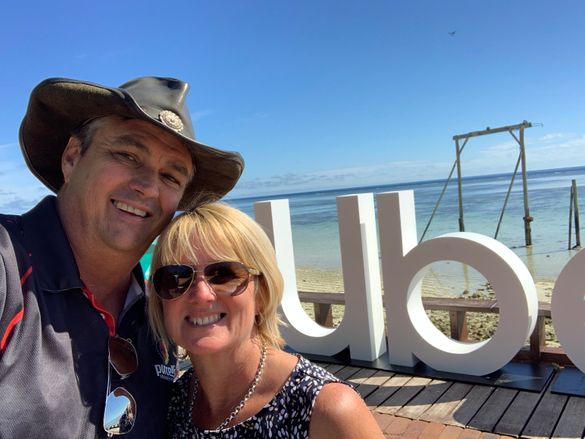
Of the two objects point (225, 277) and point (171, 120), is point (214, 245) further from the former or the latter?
point (171, 120)

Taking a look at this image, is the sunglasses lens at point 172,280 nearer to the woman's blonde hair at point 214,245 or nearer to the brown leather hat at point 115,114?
the woman's blonde hair at point 214,245

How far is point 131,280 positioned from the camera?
1941mm

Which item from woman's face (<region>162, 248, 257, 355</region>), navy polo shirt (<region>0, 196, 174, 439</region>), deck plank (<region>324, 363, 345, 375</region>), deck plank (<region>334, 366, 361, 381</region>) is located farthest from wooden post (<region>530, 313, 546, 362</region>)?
navy polo shirt (<region>0, 196, 174, 439</region>)

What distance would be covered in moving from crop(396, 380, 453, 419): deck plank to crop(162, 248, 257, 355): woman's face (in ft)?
9.45

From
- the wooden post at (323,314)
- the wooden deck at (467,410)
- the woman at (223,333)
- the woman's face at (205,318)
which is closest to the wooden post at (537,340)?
the wooden deck at (467,410)

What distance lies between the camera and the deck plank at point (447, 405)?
391 centimetres

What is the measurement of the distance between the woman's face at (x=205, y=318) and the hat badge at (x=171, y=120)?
495 millimetres

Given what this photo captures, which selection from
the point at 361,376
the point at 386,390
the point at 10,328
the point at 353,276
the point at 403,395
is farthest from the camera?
the point at 353,276

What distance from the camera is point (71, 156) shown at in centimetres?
188

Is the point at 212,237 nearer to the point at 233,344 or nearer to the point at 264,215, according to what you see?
the point at 233,344

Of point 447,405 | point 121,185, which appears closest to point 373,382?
point 447,405

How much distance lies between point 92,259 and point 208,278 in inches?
17.6

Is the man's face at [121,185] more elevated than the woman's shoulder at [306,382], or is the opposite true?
the man's face at [121,185]

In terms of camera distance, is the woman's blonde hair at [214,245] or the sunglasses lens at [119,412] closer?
the sunglasses lens at [119,412]
